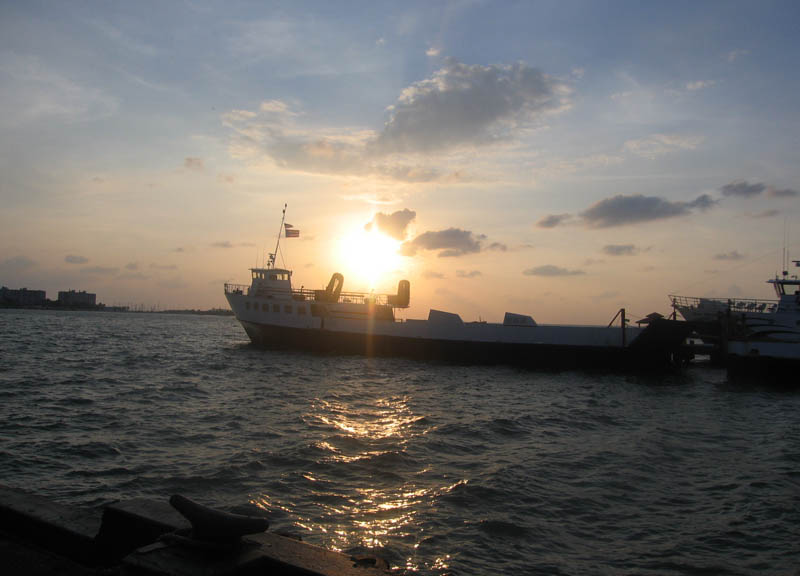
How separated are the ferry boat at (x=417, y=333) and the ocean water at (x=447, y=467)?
43.4 feet

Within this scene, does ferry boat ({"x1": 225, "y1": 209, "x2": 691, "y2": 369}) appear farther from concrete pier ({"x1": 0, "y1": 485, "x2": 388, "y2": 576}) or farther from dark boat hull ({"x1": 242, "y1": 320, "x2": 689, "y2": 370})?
concrete pier ({"x1": 0, "y1": 485, "x2": 388, "y2": 576})

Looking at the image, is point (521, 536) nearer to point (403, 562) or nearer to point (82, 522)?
point (403, 562)

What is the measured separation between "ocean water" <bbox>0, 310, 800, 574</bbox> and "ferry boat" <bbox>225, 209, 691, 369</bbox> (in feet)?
43.4

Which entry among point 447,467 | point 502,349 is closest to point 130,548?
point 447,467

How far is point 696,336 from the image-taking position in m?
43.2

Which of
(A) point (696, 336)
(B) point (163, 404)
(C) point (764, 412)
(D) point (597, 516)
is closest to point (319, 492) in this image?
(D) point (597, 516)

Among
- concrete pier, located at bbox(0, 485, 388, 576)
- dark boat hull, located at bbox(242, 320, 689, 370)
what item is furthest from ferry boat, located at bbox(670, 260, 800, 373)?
concrete pier, located at bbox(0, 485, 388, 576)

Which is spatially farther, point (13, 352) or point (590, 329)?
point (590, 329)

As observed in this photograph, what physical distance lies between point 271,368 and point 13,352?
56.1 feet

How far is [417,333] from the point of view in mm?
39312

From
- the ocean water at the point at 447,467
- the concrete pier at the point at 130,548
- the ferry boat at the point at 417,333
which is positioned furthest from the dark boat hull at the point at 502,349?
the concrete pier at the point at 130,548

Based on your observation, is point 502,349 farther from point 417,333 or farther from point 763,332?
point 763,332

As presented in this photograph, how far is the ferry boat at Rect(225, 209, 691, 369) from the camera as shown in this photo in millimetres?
35375

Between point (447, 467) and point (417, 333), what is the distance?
2853 centimetres
